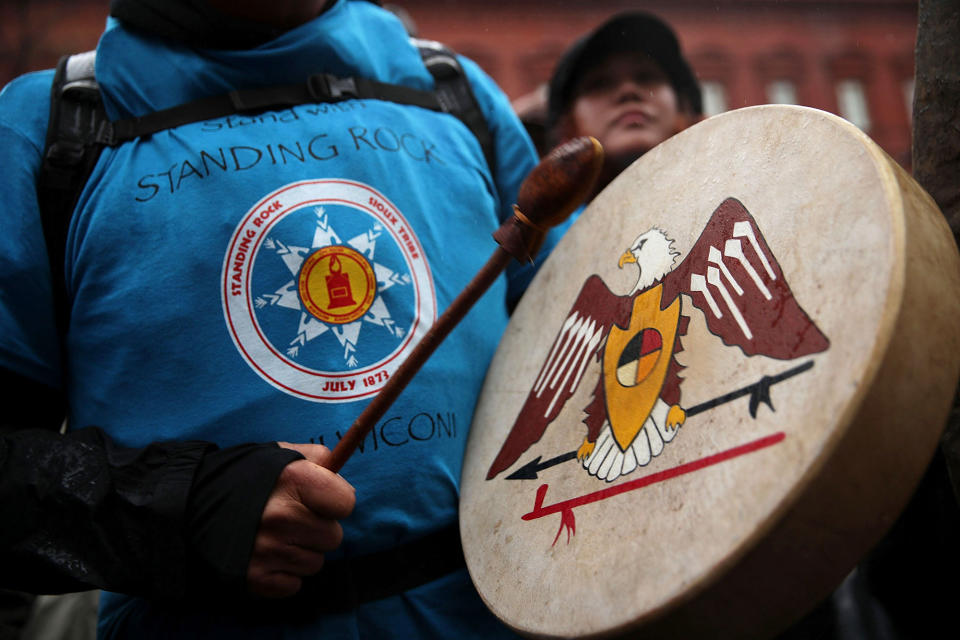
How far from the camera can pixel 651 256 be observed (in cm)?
103

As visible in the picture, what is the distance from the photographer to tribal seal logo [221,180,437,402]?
1.15 m

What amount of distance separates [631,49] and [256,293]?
2.04 metres

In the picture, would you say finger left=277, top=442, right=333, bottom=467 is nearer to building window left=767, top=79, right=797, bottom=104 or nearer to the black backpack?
the black backpack

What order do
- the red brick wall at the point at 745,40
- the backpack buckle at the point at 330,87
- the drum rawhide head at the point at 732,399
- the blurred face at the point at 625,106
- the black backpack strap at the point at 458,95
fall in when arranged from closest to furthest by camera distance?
the drum rawhide head at the point at 732,399 → the backpack buckle at the point at 330,87 → the black backpack strap at the point at 458,95 → the blurred face at the point at 625,106 → the red brick wall at the point at 745,40

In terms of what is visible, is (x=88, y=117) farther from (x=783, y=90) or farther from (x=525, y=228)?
(x=783, y=90)

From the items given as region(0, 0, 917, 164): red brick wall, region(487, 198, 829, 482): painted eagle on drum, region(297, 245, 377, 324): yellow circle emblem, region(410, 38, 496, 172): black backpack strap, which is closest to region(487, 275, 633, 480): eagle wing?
region(487, 198, 829, 482): painted eagle on drum

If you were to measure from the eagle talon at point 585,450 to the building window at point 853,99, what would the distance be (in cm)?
2226

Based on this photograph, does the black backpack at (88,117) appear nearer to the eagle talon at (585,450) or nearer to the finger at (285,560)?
the finger at (285,560)

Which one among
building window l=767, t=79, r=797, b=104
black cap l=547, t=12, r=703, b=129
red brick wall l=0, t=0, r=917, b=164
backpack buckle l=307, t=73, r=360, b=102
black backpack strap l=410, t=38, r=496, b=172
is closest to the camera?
backpack buckle l=307, t=73, r=360, b=102

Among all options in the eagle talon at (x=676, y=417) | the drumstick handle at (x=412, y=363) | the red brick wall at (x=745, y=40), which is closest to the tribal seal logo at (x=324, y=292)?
the drumstick handle at (x=412, y=363)

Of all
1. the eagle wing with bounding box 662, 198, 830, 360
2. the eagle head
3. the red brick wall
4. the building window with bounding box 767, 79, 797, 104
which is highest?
the eagle wing with bounding box 662, 198, 830, 360

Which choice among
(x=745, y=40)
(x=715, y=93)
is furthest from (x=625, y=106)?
(x=745, y=40)

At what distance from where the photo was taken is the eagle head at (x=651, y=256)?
3.26ft

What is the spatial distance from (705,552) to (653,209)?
54 centimetres
